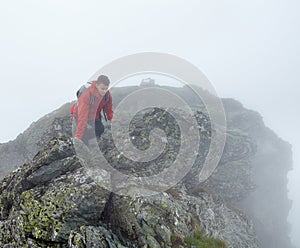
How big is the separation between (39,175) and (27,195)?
1295mm

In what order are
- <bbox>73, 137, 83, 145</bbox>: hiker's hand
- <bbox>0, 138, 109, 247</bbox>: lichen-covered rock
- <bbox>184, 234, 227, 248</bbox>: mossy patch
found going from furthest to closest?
<bbox>73, 137, 83, 145</bbox>: hiker's hand < <bbox>184, 234, 227, 248</bbox>: mossy patch < <bbox>0, 138, 109, 247</bbox>: lichen-covered rock


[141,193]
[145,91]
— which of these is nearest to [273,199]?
[145,91]

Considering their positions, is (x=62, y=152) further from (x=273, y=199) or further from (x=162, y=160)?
(x=273, y=199)

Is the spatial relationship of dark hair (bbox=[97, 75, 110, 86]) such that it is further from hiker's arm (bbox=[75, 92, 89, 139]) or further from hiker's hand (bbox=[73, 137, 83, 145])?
hiker's hand (bbox=[73, 137, 83, 145])

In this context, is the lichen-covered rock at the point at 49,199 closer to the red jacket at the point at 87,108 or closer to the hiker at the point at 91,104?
the red jacket at the point at 87,108

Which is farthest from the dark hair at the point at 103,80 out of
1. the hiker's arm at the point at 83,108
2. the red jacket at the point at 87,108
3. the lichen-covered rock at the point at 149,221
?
the lichen-covered rock at the point at 149,221

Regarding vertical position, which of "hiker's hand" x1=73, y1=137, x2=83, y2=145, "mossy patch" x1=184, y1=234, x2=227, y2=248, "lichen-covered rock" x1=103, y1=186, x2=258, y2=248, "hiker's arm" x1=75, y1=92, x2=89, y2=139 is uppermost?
"hiker's arm" x1=75, y1=92, x2=89, y2=139

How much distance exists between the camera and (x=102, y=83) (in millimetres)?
14867

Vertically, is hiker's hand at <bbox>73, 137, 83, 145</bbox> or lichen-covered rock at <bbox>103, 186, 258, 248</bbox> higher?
hiker's hand at <bbox>73, 137, 83, 145</bbox>

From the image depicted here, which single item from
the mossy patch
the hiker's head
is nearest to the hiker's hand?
the hiker's head

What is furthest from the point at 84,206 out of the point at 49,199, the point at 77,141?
the point at 77,141

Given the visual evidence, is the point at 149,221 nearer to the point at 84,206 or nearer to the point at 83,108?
the point at 84,206

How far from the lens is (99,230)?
38.3 ft

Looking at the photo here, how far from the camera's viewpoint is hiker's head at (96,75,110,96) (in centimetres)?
1476
